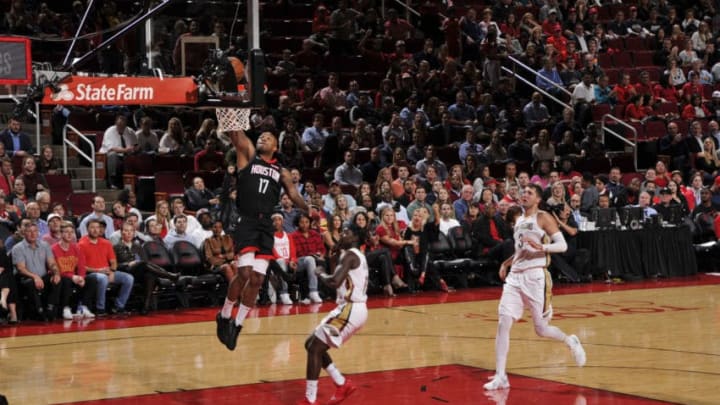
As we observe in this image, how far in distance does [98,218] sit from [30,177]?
1.46 metres

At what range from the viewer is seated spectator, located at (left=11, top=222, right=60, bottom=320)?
51.7ft

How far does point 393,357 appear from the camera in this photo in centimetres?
1268

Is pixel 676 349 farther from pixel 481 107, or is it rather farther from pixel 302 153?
pixel 481 107

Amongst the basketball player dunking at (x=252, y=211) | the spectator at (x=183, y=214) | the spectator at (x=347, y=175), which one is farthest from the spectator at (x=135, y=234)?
the basketball player dunking at (x=252, y=211)

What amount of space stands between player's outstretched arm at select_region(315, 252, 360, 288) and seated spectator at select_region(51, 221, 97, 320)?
707 centimetres

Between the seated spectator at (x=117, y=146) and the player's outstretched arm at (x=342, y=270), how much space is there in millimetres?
10418

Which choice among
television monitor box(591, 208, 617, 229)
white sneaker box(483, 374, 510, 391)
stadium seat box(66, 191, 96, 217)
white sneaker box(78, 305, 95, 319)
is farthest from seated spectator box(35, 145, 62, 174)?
white sneaker box(483, 374, 510, 391)

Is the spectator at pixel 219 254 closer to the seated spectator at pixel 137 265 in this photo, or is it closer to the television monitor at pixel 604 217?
the seated spectator at pixel 137 265

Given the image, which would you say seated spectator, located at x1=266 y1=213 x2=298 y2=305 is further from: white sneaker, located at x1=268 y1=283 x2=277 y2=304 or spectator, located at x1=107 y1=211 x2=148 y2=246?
spectator, located at x1=107 y1=211 x2=148 y2=246

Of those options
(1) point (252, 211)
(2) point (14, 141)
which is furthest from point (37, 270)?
(1) point (252, 211)

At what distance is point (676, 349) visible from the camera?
42.4 feet

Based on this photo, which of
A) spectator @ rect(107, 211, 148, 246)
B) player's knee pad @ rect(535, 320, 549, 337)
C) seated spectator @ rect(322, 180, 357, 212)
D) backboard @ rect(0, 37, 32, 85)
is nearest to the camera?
player's knee pad @ rect(535, 320, 549, 337)

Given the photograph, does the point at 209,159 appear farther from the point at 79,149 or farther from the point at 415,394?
the point at 415,394

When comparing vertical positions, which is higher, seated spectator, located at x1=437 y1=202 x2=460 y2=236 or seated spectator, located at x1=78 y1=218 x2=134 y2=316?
seated spectator, located at x1=437 y1=202 x2=460 y2=236
